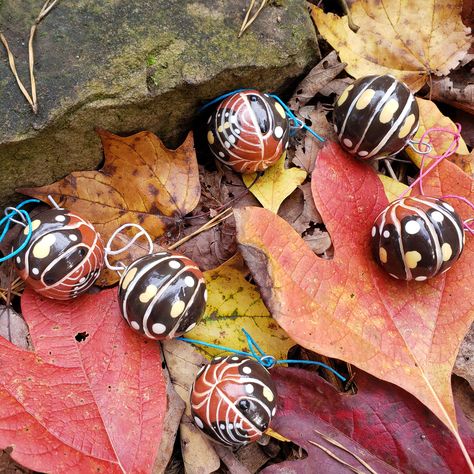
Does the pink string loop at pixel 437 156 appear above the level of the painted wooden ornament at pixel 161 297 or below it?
above

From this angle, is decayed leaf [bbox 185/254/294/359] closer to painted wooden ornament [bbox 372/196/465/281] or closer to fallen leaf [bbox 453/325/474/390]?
painted wooden ornament [bbox 372/196/465/281]

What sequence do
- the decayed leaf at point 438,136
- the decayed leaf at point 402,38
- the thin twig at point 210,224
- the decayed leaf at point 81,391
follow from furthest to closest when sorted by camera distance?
1. the decayed leaf at point 402,38
2. the decayed leaf at point 438,136
3. the thin twig at point 210,224
4. the decayed leaf at point 81,391

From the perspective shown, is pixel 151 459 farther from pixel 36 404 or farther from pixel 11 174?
pixel 11 174

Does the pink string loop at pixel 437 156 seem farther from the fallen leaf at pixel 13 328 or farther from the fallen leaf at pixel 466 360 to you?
the fallen leaf at pixel 13 328

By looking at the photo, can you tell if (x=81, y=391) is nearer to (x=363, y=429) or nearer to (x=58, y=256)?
(x=58, y=256)

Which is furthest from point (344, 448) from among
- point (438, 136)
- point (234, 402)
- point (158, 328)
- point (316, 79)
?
point (316, 79)

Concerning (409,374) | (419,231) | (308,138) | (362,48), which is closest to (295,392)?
(409,374)

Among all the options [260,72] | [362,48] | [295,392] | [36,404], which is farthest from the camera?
[362,48]

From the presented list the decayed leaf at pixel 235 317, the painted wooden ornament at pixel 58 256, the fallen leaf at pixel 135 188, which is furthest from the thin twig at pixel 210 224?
the painted wooden ornament at pixel 58 256
